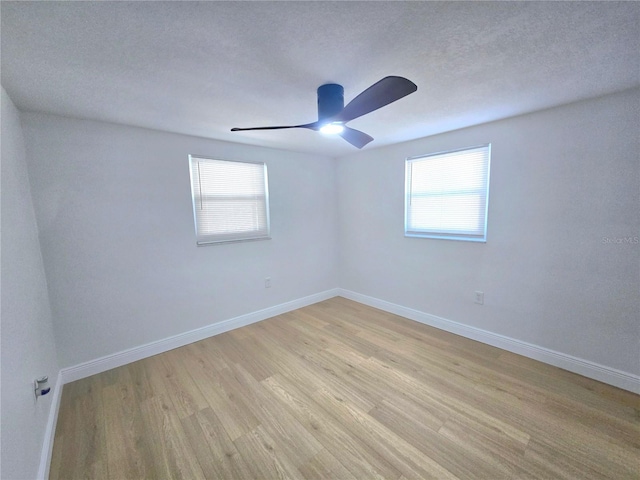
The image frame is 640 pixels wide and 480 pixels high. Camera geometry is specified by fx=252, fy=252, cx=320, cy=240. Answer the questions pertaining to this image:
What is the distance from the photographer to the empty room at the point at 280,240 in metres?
1.24

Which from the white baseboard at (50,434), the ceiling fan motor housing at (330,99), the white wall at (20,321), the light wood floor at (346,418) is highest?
the ceiling fan motor housing at (330,99)

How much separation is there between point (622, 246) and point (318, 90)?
101 inches

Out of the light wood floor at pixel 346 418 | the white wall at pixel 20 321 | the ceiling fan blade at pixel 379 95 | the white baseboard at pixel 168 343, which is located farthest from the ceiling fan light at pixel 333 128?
the white baseboard at pixel 168 343

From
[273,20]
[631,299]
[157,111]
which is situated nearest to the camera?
[273,20]

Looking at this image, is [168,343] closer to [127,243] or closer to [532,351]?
[127,243]

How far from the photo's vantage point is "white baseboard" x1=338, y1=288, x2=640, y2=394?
6.45 ft

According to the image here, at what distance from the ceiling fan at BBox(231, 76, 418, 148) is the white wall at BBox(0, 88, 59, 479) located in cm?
166

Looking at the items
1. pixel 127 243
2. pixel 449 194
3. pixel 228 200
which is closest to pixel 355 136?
pixel 449 194

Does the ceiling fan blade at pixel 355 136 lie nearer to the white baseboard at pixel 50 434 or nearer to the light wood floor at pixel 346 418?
the light wood floor at pixel 346 418

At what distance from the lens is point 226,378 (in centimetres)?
222

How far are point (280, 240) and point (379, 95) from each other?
98.1 inches

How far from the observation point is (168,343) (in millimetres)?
2691

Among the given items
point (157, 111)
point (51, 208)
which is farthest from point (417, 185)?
point (51, 208)

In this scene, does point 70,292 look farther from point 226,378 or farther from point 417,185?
point 417,185
